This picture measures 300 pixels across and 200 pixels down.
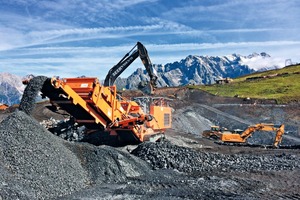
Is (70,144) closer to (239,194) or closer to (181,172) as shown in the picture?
(181,172)

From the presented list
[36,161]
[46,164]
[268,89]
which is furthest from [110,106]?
[268,89]

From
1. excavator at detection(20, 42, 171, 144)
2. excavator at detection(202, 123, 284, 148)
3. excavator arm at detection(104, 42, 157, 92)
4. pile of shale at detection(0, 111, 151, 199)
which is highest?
excavator arm at detection(104, 42, 157, 92)

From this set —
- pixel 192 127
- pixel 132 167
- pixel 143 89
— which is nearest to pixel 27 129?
pixel 132 167

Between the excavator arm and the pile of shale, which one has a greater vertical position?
the excavator arm

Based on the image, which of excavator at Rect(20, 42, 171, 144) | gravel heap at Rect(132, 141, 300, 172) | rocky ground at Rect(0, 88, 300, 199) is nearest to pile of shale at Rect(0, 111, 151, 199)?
rocky ground at Rect(0, 88, 300, 199)

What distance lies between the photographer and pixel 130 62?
57.1ft

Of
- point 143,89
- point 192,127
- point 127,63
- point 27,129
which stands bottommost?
point 192,127

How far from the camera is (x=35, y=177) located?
8875 millimetres

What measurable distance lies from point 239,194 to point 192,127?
2076 centimetres

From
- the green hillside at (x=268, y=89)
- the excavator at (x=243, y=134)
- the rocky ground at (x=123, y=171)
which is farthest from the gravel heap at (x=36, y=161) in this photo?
the green hillside at (x=268, y=89)

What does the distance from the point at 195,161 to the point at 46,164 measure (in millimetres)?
6533

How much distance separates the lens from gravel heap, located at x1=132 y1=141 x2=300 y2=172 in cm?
1334

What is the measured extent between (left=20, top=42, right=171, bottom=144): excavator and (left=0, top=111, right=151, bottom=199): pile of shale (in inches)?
61.3

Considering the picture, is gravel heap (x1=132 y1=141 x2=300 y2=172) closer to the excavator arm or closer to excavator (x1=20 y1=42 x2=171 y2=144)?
excavator (x1=20 y1=42 x2=171 y2=144)
